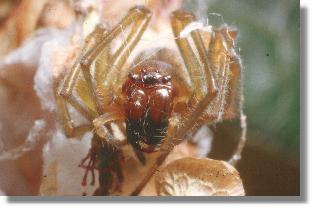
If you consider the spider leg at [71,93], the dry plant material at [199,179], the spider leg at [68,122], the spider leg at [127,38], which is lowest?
the dry plant material at [199,179]

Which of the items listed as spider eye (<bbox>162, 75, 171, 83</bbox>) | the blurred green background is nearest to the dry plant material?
the blurred green background

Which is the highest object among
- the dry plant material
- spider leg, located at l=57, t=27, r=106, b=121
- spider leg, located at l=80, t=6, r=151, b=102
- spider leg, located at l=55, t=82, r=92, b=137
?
spider leg, located at l=80, t=6, r=151, b=102

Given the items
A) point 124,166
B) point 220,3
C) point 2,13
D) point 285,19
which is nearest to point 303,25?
point 285,19

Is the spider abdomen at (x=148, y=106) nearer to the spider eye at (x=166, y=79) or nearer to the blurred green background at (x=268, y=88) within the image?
the spider eye at (x=166, y=79)

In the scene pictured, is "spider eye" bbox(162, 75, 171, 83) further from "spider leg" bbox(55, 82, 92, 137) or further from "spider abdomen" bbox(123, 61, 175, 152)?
"spider leg" bbox(55, 82, 92, 137)

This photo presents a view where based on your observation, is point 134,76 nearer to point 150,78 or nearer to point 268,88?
point 150,78

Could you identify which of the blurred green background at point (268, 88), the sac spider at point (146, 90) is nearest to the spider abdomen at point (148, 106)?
the sac spider at point (146, 90)
